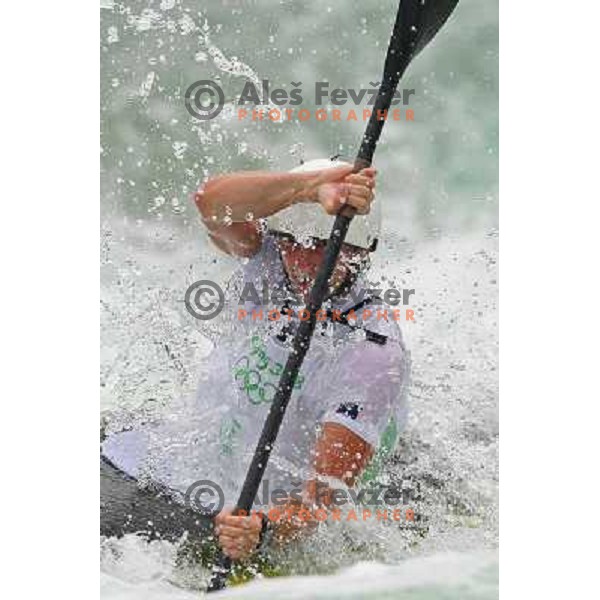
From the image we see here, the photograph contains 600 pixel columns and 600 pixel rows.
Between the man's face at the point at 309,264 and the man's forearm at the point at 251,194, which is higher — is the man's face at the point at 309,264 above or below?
below

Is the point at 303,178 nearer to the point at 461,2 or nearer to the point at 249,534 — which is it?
the point at 461,2

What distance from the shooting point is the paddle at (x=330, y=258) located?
180cm

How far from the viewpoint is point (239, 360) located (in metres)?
1.83

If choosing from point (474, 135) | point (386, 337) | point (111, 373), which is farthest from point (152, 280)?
point (474, 135)

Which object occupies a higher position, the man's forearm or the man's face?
the man's forearm

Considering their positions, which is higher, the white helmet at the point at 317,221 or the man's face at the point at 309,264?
the white helmet at the point at 317,221

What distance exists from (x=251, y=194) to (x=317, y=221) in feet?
0.25

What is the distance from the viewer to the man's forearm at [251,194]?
1.78m

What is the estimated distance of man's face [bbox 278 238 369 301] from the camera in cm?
180

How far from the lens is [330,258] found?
5.88 feet

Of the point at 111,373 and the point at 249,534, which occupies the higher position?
the point at 111,373

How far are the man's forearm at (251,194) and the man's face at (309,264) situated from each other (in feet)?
0.15

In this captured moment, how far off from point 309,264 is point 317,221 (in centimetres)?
5

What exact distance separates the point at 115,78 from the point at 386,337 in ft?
1.33
